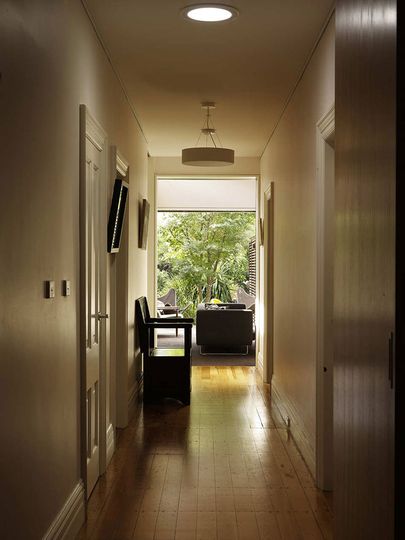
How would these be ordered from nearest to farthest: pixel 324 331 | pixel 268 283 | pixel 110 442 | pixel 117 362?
pixel 324 331
pixel 110 442
pixel 117 362
pixel 268 283

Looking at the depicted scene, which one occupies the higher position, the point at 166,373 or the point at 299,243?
the point at 299,243

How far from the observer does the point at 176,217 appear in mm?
17484

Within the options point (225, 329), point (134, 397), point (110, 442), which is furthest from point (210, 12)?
point (225, 329)

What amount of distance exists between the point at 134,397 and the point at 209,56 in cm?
333

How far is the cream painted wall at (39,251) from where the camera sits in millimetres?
2414

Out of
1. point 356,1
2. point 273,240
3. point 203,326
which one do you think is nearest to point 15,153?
point 356,1

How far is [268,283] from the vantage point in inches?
321

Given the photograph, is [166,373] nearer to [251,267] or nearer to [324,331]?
[324,331]

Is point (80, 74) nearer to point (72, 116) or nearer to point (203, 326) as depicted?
point (72, 116)

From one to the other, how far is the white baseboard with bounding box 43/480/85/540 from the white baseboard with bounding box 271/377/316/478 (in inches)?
61.6

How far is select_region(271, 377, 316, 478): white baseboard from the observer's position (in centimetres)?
473

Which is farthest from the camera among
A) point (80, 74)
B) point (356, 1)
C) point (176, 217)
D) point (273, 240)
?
point (176, 217)

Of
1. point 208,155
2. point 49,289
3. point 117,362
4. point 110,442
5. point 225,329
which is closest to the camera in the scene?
point 49,289

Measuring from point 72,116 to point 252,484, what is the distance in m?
2.44
